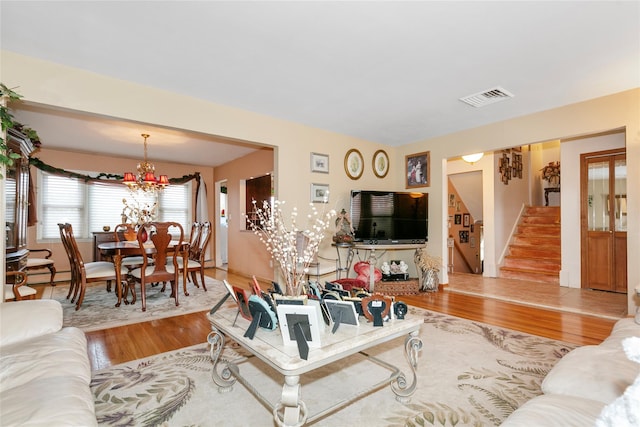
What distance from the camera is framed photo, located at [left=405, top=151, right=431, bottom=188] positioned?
527 centimetres

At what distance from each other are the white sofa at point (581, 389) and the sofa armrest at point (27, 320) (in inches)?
94.0

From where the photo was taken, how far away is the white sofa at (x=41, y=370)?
1102mm

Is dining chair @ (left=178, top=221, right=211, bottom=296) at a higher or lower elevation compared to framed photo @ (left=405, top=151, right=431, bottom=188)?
lower

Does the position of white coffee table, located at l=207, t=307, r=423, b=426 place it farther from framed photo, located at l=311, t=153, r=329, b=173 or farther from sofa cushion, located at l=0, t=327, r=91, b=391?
framed photo, located at l=311, t=153, r=329, b=173

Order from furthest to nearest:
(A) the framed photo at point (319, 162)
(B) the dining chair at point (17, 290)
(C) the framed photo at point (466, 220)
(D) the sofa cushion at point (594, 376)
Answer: (C) the framed photo at point (466, 220) < (A) the framed photo at point (319, 162) < (B) the dining chair at point (17, 290) < (D) the sofa cushion at point (594, 376)

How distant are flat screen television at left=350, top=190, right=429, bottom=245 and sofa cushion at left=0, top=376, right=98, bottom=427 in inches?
152

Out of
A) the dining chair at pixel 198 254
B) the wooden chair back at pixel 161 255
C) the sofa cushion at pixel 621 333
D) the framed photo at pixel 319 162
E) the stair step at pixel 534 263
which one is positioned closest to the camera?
the sofa cushion at pixel 621 333

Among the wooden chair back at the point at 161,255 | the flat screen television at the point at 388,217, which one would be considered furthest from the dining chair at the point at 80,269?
the flat screen television at the point at 388,217

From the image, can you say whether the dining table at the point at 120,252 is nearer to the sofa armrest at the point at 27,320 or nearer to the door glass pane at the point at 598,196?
the sofa armrest at the point at 27,320

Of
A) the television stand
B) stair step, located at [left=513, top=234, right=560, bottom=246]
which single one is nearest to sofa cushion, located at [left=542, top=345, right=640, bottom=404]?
the television stand

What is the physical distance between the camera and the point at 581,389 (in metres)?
1.27

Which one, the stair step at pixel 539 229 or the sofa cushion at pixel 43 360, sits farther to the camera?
the stair step at pixel 539 229

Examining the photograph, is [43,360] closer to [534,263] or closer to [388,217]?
[388,217]

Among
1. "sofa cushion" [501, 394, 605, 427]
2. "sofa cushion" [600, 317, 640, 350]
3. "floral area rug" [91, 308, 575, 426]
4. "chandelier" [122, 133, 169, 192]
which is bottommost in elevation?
"floral area rug" [91, 308, 575, 426]
